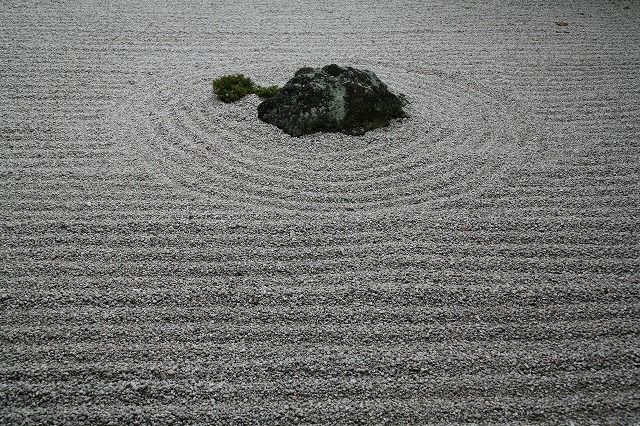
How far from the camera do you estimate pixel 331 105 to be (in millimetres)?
5770

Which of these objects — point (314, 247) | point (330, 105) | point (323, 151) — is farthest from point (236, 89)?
point (314, 247)

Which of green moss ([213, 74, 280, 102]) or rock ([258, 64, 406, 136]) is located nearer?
rock ([258, 64, 406, 136])

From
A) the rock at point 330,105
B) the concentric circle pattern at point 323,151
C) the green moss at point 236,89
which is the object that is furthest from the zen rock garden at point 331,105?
the green moss at point 236,89

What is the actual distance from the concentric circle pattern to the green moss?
10 cm

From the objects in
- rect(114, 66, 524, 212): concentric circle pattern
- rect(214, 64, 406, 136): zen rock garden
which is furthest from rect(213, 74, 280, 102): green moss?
rect(214, 64, 406, 136): zen rock garden

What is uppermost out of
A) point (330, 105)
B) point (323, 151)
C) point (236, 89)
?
point (236, 89)

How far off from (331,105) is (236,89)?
51.0 inches

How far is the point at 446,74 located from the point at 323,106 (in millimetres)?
2354

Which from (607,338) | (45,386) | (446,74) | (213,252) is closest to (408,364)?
(607,338)

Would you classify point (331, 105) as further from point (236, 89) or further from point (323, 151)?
point (236, 89)

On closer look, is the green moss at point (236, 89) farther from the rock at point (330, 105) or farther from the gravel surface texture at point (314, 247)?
the rock at point (330, 105)

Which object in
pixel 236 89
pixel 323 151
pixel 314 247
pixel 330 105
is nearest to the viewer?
pixel 314 247

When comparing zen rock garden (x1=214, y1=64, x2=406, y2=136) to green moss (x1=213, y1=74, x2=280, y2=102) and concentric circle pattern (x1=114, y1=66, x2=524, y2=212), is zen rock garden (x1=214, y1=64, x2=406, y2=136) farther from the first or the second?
green moss (x1=213, y1=74, x2=280, y2=102)

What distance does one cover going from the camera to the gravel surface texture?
2.96m
